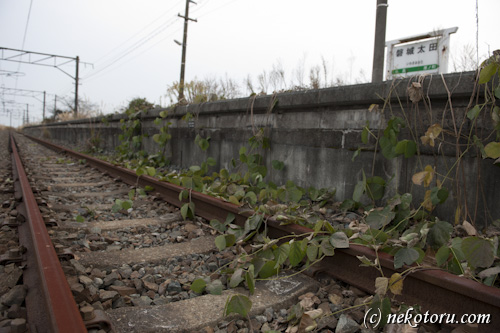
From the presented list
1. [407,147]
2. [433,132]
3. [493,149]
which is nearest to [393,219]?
[407,147]

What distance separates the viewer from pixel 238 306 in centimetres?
161

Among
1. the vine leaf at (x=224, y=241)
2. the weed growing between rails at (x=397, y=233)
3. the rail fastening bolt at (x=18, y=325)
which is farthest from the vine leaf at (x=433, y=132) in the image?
the rail fastening bolt at (x=18, y=325)

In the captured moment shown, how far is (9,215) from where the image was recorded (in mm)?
3285

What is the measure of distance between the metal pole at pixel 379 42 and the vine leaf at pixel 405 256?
4096 mm

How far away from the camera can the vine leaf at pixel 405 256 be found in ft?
5.60

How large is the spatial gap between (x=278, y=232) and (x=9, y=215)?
2603mm

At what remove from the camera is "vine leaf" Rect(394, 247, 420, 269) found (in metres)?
1.71

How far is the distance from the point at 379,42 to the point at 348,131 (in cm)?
293

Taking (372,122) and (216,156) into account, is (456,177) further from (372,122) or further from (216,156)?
(216,156)

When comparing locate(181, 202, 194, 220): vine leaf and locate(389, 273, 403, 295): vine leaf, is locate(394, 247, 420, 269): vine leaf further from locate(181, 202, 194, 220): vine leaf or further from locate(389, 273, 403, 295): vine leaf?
locate(181, 202, 194, 220): vine leaf

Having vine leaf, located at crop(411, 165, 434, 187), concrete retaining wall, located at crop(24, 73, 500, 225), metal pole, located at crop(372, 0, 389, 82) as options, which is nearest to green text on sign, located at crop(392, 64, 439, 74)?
metal pole, located at crop(372, 0, 389, 82)

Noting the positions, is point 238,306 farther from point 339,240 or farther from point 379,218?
point 379,218

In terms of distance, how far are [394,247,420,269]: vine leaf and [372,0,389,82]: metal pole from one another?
4.10 m

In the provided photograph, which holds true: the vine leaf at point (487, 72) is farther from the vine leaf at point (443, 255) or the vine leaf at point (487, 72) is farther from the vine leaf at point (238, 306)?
the vine leaf at point (238, 306)
